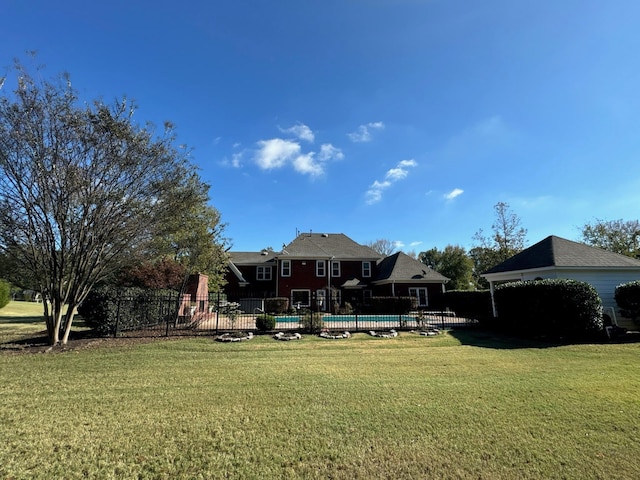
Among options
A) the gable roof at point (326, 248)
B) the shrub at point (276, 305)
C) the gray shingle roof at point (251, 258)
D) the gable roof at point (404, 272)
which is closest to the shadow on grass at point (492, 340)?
the gable roof at point (404, 272)

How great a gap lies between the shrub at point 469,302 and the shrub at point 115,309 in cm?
1763

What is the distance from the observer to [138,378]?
6.71 metres

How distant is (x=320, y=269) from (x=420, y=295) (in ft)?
28.8

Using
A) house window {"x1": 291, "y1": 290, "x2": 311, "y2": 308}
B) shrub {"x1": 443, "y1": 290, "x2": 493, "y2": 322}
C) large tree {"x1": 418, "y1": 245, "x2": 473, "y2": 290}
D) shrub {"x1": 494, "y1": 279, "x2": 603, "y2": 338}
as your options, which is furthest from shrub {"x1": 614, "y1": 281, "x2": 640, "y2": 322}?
large tree {"x1": 418, "y1": 245, "x2": 473, "y2": 290}

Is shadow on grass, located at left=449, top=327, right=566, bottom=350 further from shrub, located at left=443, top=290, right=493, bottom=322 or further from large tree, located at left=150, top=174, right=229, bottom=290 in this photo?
large tree, located at left=150, top=174, right=229, bottom=290

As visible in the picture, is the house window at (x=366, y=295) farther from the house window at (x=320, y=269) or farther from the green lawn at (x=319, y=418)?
the green lawn at (x=319, y=418)

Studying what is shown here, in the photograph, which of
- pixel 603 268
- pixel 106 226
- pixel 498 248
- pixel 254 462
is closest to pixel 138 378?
pixel 254 462

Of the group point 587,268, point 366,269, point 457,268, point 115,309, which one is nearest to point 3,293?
point 115,309

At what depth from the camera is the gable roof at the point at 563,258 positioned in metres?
14.2

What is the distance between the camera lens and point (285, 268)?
28.6 meters

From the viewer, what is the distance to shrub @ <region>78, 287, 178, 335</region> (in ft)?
38.2

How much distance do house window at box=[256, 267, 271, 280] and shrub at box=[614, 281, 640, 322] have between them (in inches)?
995

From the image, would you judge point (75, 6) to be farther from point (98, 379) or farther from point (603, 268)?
point (603, 268)

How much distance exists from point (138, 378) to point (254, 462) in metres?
4.50
